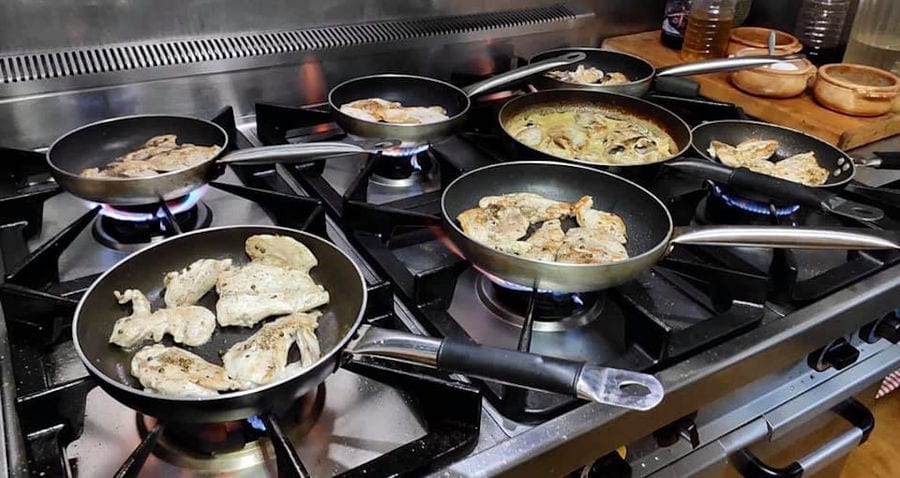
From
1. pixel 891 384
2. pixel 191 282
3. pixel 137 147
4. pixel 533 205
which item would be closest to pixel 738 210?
pixel 533 205

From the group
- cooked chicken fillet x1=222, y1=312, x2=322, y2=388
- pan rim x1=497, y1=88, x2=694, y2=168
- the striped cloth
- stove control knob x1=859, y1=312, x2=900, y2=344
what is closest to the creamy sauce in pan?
pan rim x1=497, y1=88, x2=694, y2=168

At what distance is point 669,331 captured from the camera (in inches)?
28.0

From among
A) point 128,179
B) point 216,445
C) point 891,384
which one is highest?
point 128,179

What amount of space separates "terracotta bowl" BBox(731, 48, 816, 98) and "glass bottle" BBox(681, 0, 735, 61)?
0.14 meters

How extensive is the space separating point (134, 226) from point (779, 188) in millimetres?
815

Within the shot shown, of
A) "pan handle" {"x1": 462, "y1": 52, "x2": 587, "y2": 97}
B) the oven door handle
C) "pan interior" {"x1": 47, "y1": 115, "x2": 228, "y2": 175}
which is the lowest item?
the oven door handle

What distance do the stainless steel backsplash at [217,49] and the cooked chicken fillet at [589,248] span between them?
1.84ft

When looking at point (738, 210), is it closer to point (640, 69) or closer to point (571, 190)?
point (571, 190)

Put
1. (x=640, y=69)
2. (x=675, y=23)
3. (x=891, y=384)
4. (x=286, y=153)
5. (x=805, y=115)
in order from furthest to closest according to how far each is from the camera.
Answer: (x=891, y=384) < (x=675, y=23) < (x=640, y=69) < (x=805, y=115) < (x=286, y=153)

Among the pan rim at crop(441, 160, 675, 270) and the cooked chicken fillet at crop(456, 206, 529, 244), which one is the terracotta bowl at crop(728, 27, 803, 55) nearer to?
the pan rim at crop(441, 160, 675, 270)

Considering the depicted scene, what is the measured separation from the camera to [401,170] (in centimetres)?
107

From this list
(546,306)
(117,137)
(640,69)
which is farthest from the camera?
(640,69)

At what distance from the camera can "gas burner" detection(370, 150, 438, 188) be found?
41.8 inches

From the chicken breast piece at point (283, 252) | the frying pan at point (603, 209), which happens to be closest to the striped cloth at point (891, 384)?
the frying pan at point (603, 209)
